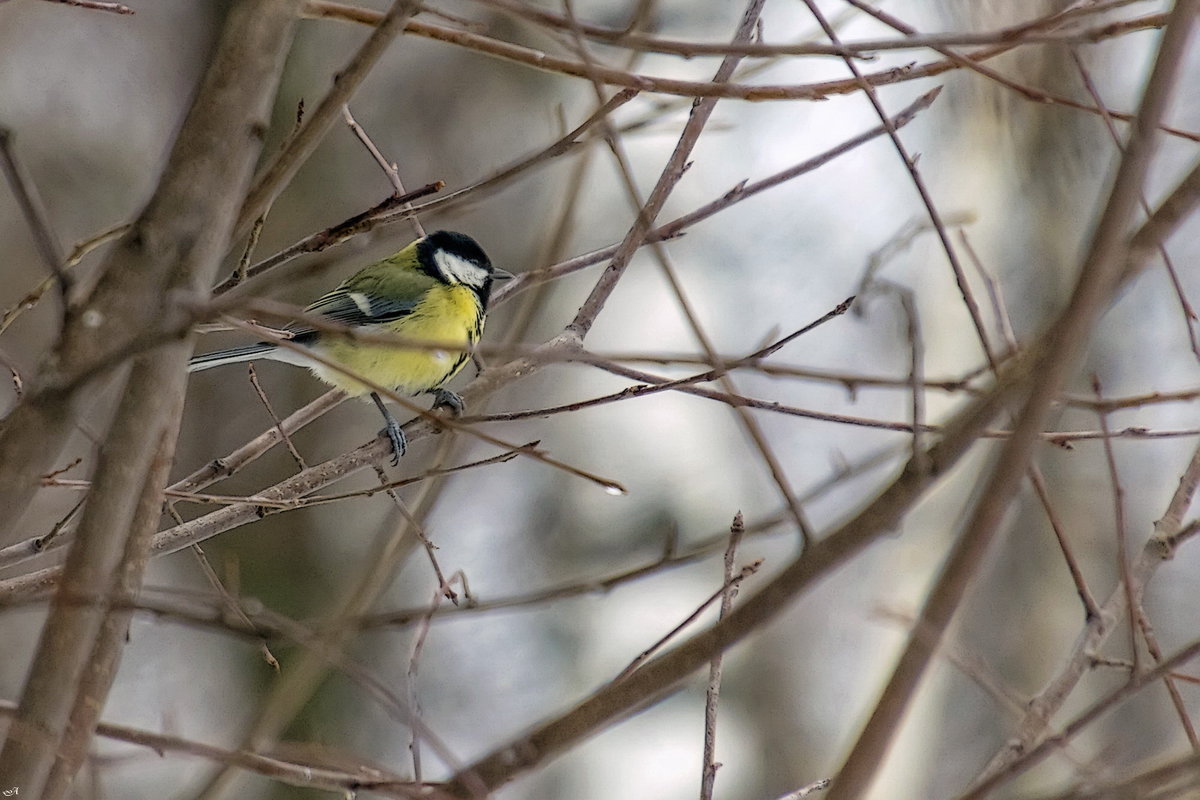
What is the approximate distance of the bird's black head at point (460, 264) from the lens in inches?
166

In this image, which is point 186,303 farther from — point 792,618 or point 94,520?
point 792,618

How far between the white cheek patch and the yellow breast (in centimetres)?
6

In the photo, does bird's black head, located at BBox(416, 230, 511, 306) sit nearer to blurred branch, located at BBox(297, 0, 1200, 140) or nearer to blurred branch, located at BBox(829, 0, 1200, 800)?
blurred branch, located at BBox(297, 0, 1200, 140)

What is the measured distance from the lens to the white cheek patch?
13.8ft

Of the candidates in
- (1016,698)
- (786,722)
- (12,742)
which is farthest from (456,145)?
(12,742)

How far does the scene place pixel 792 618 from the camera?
26.4 feet

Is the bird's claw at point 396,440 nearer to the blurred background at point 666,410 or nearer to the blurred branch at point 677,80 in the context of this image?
the blurred branch at point 677,80

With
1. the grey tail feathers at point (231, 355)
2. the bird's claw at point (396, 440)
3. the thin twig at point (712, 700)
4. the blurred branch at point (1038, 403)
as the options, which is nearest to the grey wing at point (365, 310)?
the grey tail feathers at point (231, 355)

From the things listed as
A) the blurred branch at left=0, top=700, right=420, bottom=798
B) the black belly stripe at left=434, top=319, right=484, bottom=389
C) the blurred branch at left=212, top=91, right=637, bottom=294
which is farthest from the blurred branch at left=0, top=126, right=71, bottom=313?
the black belly stripe at left=434, top=319, right=484, bottom=389

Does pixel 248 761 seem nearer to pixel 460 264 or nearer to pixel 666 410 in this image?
pixel 460 264

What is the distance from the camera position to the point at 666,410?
808 centimetres

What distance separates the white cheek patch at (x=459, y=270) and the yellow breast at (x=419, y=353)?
0.06m

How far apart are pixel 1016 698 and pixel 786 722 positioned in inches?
244

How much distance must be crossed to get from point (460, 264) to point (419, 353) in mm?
687
